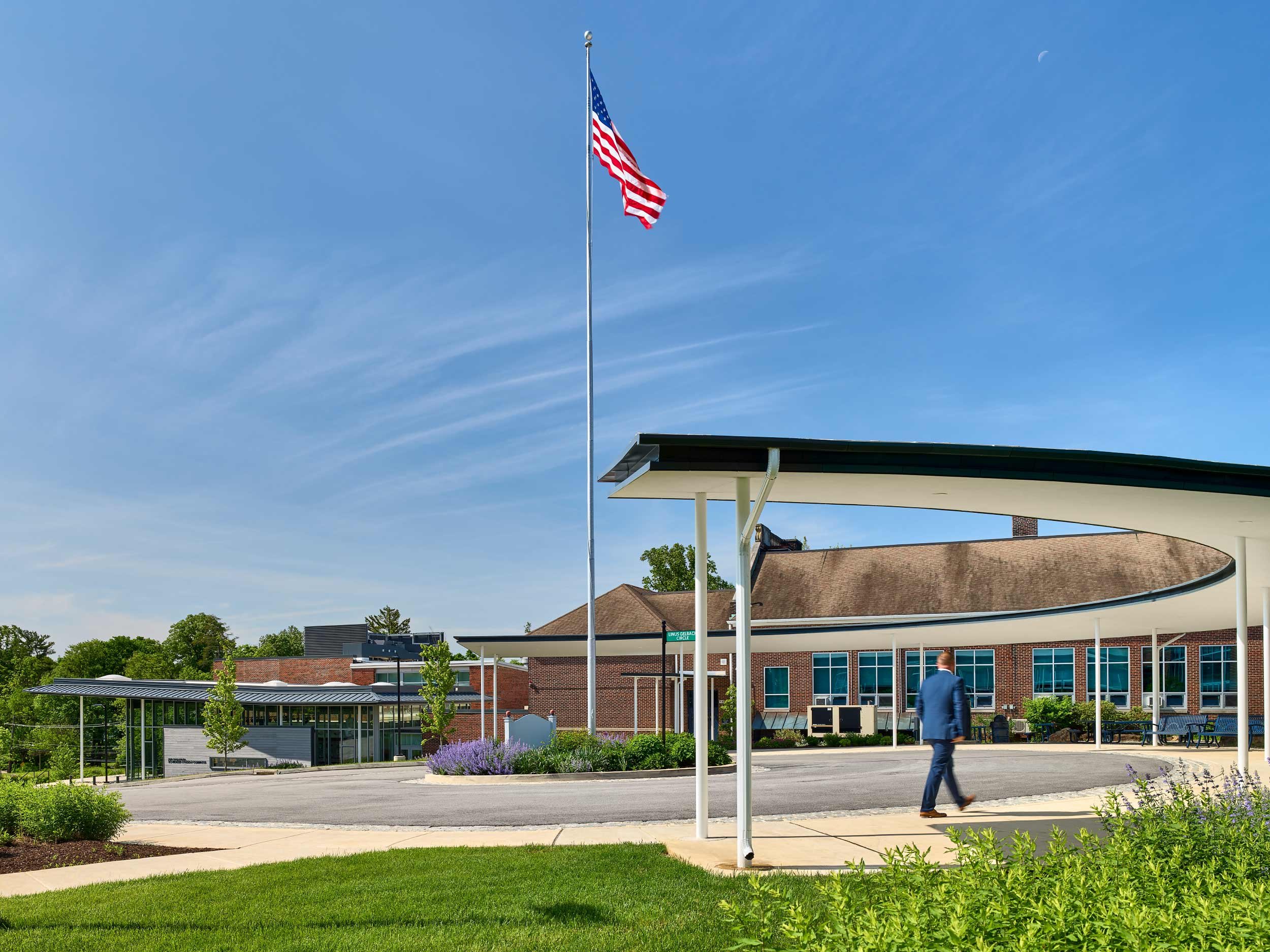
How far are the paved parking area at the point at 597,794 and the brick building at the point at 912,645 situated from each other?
1188 cm

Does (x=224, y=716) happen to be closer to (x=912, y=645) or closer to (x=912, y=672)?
(x=912, y=645)

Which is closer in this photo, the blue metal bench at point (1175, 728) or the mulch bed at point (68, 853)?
the mulch bed at point (68, 853)

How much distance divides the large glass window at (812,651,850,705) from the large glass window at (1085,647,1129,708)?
845 cm

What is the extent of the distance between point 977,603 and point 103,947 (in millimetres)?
37212

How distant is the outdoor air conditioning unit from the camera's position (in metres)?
34.9

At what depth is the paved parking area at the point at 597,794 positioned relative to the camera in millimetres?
14570

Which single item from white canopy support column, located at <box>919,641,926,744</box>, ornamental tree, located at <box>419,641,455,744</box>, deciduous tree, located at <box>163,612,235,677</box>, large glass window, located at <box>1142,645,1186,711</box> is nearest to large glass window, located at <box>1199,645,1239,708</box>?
large glass window, located at <box>1142,645,1186,711</box>

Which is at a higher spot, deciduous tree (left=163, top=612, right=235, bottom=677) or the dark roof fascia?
the dark roof fascia

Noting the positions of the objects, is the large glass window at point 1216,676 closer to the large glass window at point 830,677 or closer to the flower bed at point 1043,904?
the large glass window at point 830,677

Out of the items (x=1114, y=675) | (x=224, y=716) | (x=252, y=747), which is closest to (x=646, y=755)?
(x=1114, y=675)

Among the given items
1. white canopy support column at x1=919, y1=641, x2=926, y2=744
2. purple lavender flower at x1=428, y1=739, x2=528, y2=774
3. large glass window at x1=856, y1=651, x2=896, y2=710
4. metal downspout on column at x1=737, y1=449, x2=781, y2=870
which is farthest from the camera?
→ large glass window at x1=856, y1=651, x2=896, y2=710

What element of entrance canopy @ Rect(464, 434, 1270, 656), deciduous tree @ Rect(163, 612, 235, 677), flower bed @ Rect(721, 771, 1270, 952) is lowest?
deciduous tree @ Rect(163, 612, 235, 677)

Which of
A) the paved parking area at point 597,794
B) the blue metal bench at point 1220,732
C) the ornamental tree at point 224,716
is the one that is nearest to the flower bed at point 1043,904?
the paved parking area at point 597,794

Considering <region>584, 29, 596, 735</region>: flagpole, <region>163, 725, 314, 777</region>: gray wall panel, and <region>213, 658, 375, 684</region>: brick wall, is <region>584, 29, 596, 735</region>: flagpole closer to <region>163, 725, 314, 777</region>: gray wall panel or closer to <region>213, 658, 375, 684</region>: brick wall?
<region>163, 725, 314, 777</region>: gray wall panel
